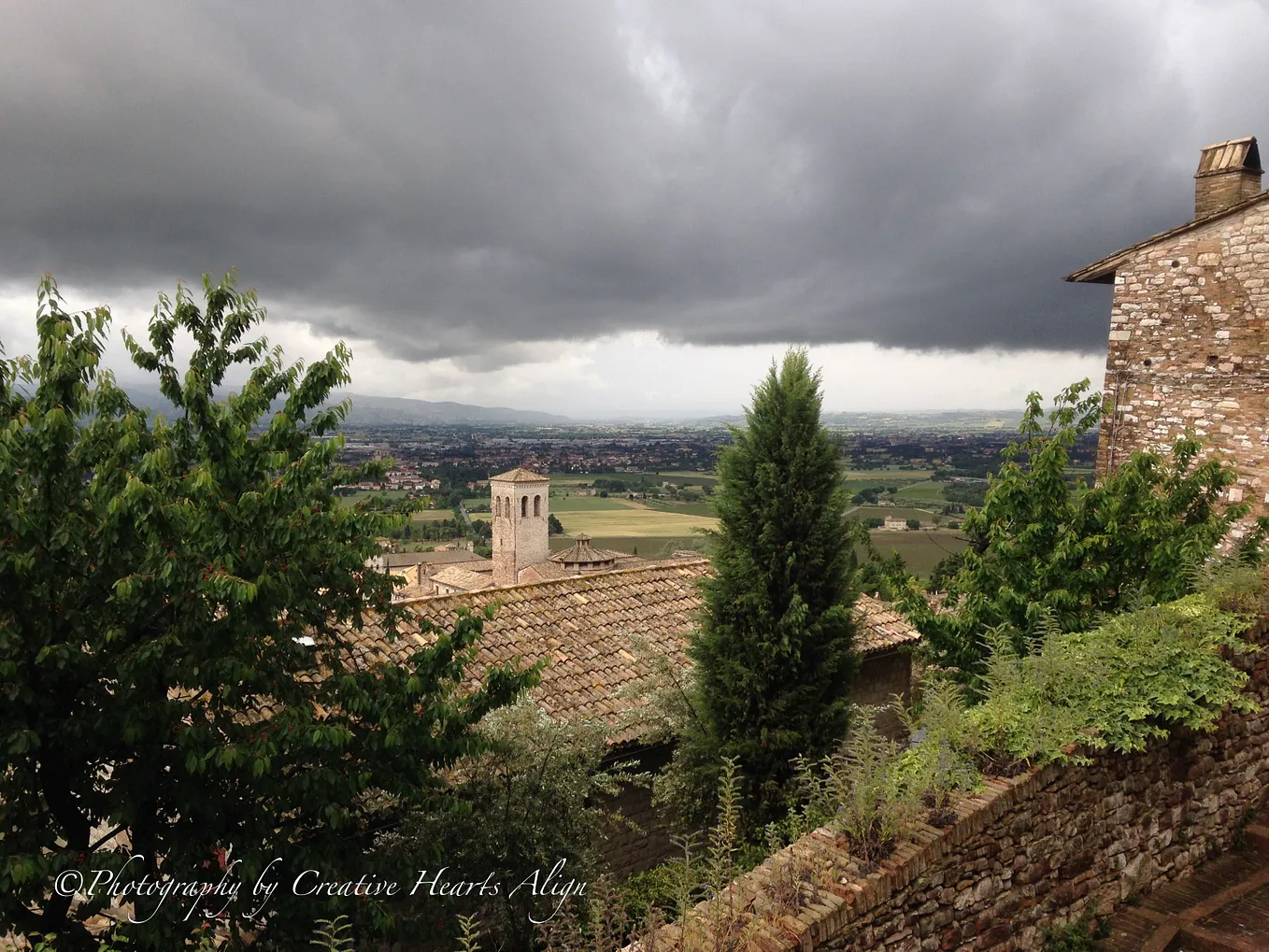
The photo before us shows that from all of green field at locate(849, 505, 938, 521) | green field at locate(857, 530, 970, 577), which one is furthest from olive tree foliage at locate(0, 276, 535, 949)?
green field at locate(849, 505, 938, 521)

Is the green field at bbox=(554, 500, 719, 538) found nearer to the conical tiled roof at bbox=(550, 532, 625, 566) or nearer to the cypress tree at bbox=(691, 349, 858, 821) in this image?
the conical tiled roof at bbox=(550, 532, 625, 566)

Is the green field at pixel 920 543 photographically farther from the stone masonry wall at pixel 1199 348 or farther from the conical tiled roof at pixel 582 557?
the stone masonry wall at pixel 1199 348

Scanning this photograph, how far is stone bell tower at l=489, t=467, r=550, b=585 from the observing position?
52.3 metres

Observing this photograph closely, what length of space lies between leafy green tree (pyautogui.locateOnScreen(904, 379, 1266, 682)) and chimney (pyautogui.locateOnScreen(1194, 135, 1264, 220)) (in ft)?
15.9

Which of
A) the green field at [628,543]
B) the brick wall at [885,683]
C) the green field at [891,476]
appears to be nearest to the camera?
the brick wall at [885,683]

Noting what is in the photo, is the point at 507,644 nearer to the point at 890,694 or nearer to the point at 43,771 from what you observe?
the point at 43,771

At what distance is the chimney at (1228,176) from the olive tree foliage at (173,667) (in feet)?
45.2

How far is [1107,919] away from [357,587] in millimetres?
7297

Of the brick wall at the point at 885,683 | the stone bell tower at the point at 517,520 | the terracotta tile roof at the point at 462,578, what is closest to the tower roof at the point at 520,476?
the stone bell tower at the point at 517,520

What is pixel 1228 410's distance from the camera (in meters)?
11.6

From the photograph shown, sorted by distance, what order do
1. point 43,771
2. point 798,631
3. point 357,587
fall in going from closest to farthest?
point 43,771, point 357,587, point 798,631

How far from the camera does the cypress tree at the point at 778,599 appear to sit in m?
9.64

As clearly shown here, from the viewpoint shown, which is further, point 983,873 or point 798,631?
point 798,631

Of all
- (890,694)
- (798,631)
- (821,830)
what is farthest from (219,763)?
(890,694)
